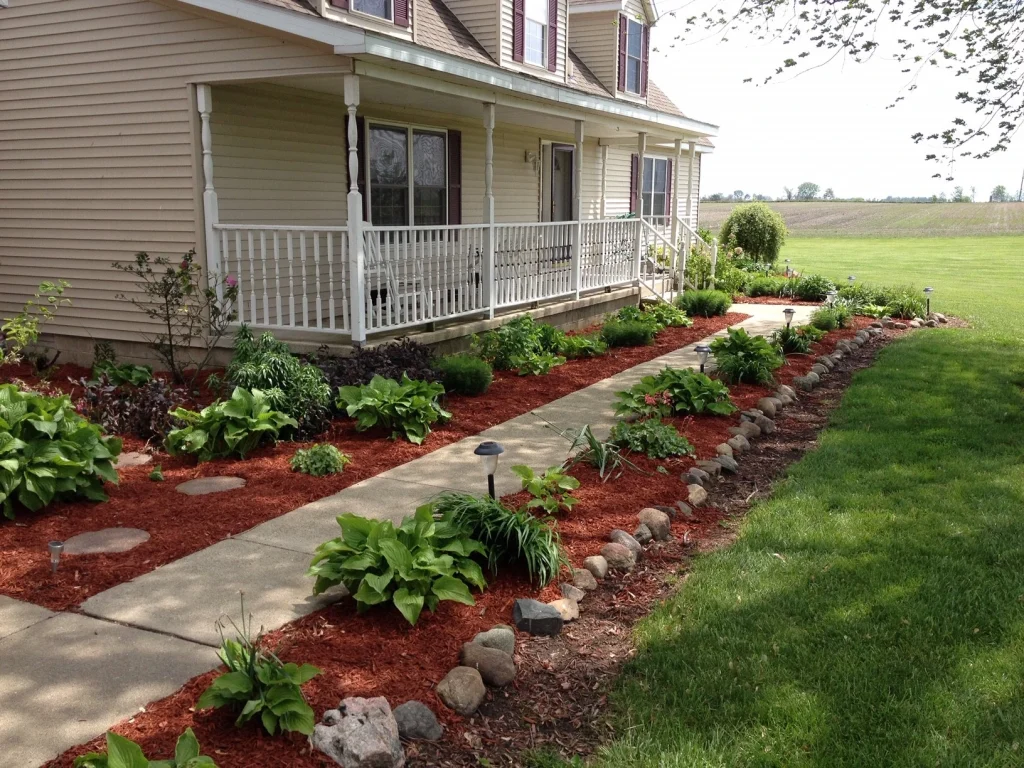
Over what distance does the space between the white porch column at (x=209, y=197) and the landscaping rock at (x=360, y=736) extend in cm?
671

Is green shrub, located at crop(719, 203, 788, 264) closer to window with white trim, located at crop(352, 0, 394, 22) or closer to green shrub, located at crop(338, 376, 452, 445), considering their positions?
window with white trim, located at crop(352, 0, 394, 22)

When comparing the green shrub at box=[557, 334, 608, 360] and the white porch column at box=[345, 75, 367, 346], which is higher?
the white porch column at box=[345, 75, 367, 346]

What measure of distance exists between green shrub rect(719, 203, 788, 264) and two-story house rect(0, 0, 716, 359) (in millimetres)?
11548

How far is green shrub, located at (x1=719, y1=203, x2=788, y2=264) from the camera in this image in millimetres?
23375

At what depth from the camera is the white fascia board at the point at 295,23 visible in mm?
7551

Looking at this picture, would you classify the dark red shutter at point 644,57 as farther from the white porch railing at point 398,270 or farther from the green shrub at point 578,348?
the green shrub at point 578,348

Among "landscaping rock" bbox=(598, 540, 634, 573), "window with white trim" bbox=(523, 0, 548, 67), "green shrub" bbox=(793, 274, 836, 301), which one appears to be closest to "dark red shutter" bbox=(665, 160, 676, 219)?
"green shrub" bbox=(793, 274, 836, 301)

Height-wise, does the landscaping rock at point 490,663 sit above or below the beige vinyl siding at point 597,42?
below

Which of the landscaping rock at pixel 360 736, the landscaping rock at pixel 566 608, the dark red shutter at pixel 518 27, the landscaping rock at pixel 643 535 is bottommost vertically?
the landscaping rock at pixel 566 608

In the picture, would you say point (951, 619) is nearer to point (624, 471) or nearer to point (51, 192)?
point (624, 471)

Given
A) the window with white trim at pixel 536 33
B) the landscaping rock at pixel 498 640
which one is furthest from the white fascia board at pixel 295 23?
the window with white trim at pixel 536 33

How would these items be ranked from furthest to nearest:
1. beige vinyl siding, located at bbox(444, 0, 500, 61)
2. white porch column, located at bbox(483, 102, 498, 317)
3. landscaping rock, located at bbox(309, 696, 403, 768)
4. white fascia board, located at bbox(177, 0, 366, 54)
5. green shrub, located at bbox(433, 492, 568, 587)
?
beige vinyl siding, located at bbox(444, 0, 500, 61), white porch column, located at bbox(483, 102, 498, 317), white fascia board, located at bbox(177, 0, 366, 54), green shrub, located at bbox(433, 492, 568, 587), landscaping rock, located at bbox(309, 696, 403, 768)

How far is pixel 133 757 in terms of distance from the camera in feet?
8.25

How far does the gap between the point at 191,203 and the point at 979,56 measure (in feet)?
29.4
